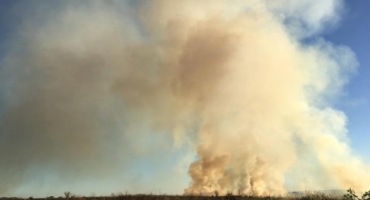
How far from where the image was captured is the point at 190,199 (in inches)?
1711

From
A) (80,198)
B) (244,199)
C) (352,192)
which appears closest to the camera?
(352,192)

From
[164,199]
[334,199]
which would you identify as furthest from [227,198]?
[334,199]

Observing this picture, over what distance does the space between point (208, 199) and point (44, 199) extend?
22460 mm

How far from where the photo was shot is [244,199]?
42.4m

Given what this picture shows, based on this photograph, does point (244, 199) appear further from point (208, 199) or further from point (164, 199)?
point (164, 199)

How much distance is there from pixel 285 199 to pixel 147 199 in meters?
19.9

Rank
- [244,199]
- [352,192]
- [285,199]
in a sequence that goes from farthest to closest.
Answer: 1. [285,199]
2. [244,199]
3. [352,192]

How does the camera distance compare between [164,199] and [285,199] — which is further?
[285,199]

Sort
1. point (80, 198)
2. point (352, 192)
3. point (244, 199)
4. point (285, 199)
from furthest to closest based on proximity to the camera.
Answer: point (285, 199) < point (244, 199) < point (80, 198) < point (352, 192)

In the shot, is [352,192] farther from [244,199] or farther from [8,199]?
[8,199]

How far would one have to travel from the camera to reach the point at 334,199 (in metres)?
42.7

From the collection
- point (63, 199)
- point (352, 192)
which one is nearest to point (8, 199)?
point (63, 199)

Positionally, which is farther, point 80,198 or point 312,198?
point 312,198

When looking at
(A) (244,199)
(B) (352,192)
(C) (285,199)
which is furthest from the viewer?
(C) (285,199)
